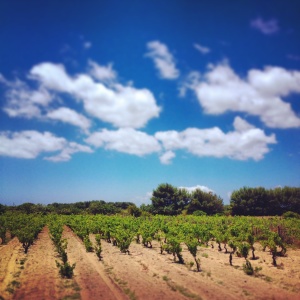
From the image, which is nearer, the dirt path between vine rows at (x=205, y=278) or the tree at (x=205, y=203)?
the dirt path between vine rows at (x=205, y=278)

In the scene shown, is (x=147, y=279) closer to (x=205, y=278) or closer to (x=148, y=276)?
(x=148, y=276)

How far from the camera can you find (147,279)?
35.3ft

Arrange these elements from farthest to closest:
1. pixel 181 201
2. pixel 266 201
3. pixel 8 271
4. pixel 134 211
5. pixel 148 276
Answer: pixel 181 201
pixel 134 211
pixel 266 201
pixel 8 271
pixel 148 276

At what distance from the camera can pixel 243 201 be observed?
184 ft

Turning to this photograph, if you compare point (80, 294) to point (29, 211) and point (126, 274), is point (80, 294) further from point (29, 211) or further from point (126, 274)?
point (29, 211)

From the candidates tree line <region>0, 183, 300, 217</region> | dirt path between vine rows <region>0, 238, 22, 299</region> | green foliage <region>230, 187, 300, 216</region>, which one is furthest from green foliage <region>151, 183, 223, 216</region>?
dirt path between vine rows <region>0, 238, 22, 299</region>

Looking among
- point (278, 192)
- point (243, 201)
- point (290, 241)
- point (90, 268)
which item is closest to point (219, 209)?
point (243, 201)

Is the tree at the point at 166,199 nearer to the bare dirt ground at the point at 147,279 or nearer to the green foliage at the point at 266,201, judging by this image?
the green foliage at the point at 266,201

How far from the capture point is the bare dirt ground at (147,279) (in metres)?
8.87

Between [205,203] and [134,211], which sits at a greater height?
[205,203]

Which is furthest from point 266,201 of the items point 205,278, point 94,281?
point 94,281

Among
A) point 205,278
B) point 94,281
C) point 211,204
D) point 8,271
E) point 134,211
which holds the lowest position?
point 8,271

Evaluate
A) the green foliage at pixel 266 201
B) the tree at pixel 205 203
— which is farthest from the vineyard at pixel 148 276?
the tree at pixel 205 203

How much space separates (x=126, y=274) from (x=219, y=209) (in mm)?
54284
